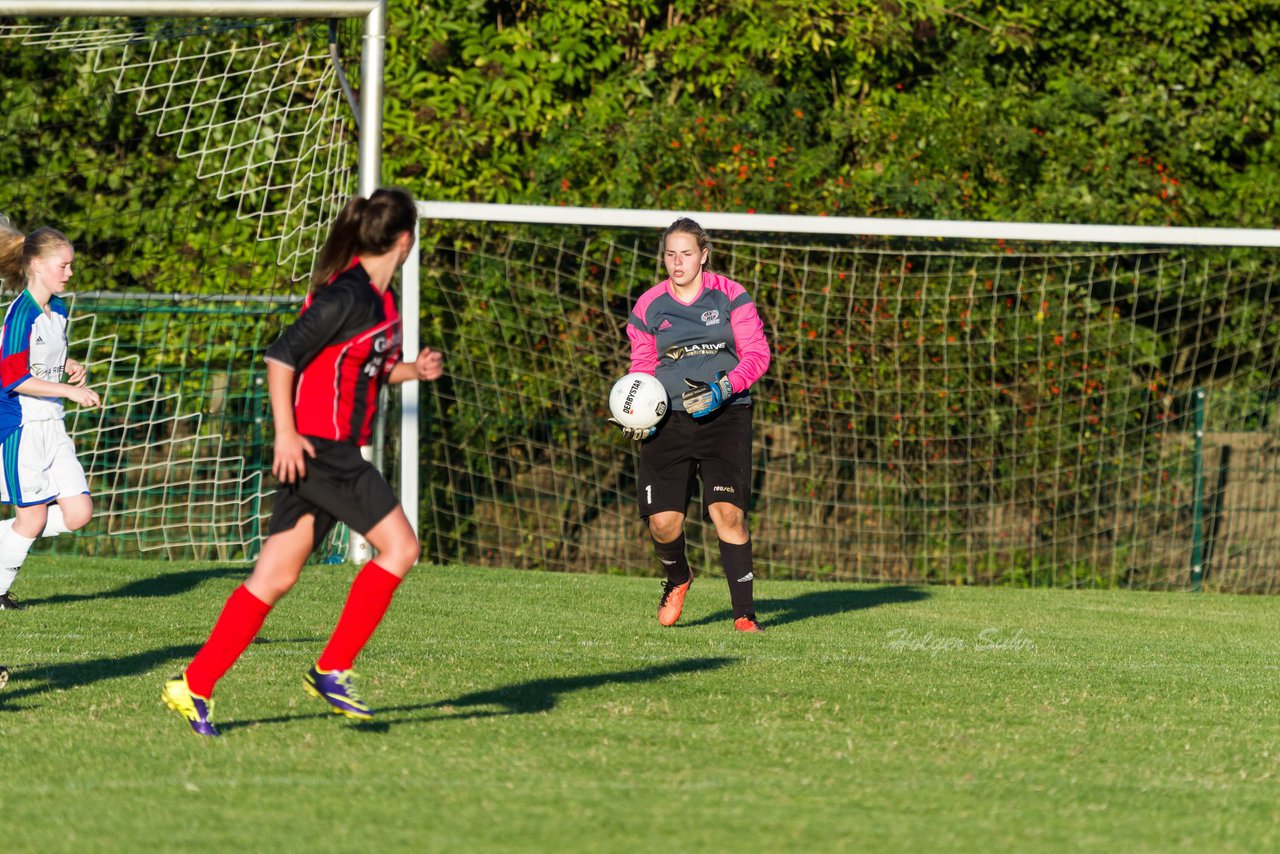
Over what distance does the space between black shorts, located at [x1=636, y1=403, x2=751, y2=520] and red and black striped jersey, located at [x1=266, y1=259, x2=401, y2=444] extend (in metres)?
2.79

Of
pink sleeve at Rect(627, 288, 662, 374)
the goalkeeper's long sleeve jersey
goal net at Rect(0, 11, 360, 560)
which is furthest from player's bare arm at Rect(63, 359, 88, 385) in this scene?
goal net at Rect(0, 11, 360, 560)

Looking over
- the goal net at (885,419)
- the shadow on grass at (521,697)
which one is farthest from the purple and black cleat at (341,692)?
the goal net at (885,419)

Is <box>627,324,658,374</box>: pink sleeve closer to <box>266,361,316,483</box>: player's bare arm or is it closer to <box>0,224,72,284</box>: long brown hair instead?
<box>0,224,72,284</box>: long brown hair

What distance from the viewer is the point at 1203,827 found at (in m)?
3.84

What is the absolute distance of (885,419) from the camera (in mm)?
12188

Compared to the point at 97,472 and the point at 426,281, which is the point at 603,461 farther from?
the point at 97,472

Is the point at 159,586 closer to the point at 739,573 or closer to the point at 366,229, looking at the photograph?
the point at 739,573

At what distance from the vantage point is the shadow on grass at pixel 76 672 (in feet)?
17.8

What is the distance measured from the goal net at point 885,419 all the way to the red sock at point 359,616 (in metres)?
6.90

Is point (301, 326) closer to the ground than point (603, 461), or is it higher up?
higher up

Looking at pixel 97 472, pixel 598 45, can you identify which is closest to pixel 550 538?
pixel 97 472

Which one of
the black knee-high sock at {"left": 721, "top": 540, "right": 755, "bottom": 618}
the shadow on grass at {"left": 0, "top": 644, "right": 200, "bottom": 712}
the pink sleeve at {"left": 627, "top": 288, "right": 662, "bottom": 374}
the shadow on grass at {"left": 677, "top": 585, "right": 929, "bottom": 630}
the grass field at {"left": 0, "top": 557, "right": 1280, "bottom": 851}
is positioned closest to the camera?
the grass field at {"left": 0, "top": 557, "right": 1280, "bottom": 851}

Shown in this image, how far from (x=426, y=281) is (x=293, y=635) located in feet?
16.8

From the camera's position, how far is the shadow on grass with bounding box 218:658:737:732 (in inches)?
195
